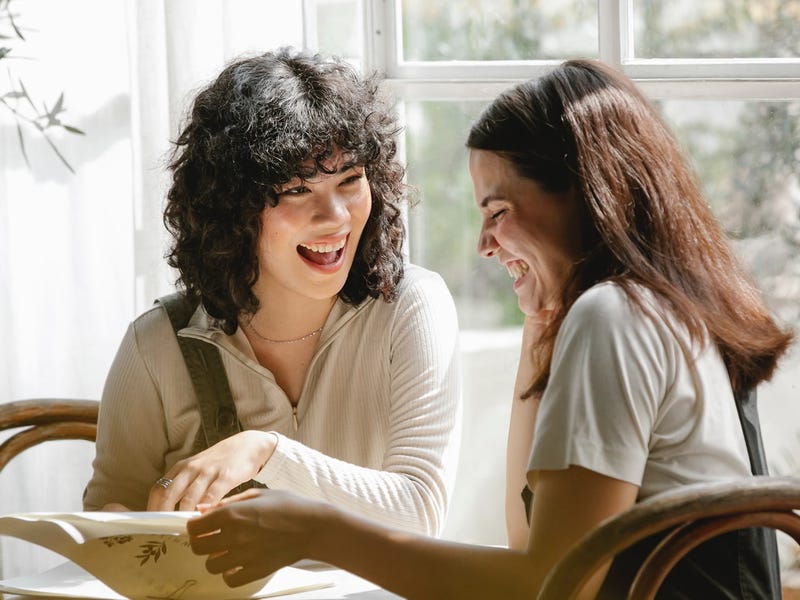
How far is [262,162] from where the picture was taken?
1.67 meters

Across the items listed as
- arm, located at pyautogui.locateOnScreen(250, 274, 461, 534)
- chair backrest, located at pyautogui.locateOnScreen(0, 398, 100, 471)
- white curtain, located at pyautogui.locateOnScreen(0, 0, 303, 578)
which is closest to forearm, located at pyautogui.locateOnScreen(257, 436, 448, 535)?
arm, located at pyautogui.locateOnScreen(250, 274, 461, 534)

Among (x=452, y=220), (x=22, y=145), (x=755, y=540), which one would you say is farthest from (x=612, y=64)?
(x=755, y=540)

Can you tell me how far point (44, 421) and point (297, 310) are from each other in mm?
450

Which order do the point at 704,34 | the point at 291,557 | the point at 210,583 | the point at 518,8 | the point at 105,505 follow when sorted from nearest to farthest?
the point at 291,557, the point at 210,583, the point at 105,505, the point at 704,34, the point at 518,8

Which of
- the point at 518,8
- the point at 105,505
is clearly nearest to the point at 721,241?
the point at 105,505

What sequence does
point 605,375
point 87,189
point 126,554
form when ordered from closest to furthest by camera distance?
1. point 605,375
2. point 126,554
3. point 87,189

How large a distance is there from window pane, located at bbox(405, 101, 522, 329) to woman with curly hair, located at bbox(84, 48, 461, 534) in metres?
0.66

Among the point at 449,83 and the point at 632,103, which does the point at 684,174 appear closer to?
the point at 632,103

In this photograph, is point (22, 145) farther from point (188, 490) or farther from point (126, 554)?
point (126, 554)

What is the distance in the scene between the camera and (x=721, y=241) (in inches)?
51.3

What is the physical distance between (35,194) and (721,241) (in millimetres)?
1520

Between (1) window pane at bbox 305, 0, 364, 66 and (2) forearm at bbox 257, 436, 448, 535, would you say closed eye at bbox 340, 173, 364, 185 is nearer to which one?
(2) forearm at bbox 257, 436, 448, 535

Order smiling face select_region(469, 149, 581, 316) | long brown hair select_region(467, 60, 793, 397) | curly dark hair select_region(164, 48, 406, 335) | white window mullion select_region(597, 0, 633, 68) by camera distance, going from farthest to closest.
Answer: white window mullion select_region(597, 0, 633, 68), curly dark hair select_region(164, 48, 406, 335), smiling face select_region(469, 149, 581, 316), long brown hair select_region(467, 60, 793, 397)

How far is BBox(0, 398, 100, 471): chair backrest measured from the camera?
1.77 metres
